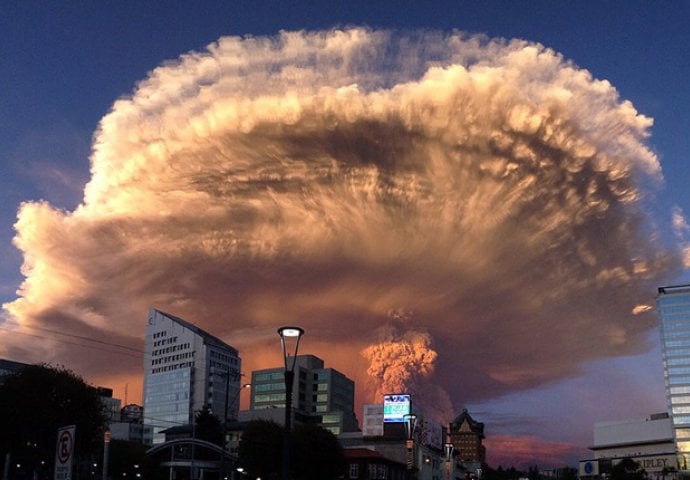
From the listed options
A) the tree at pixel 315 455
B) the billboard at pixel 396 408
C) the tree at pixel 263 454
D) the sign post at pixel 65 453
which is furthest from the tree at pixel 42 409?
the billboard at pixel 396 408

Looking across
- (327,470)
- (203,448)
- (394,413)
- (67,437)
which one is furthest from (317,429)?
(67,437)

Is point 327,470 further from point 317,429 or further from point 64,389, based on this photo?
point 64,389

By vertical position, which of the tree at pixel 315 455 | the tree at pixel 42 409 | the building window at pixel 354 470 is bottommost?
the building window at pixel 354 470

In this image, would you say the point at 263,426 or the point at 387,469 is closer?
the point at 263,426

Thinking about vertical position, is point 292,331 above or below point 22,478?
above

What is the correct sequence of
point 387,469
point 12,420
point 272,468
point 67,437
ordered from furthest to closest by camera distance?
point 387,469 < point 272,468 < point 12,420 < point 67,437

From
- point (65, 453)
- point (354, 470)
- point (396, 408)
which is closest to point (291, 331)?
point (65, 453)

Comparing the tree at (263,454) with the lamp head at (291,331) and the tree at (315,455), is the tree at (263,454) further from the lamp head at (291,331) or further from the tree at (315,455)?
the lamp head at (291,331)

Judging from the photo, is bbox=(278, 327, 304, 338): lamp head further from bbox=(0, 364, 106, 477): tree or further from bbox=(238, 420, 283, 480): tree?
bbox=(238, 420, 283, 480): tree
